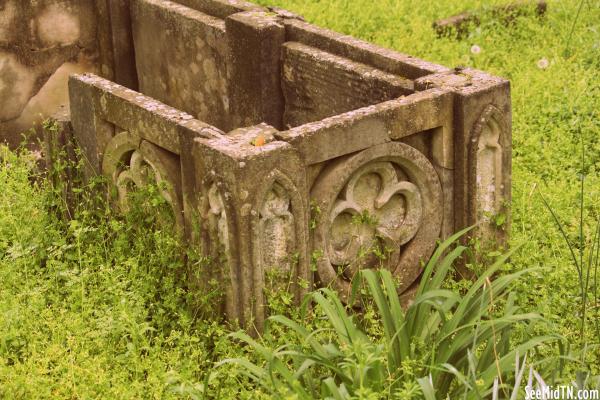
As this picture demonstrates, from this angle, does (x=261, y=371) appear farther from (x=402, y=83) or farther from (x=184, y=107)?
(x=184, y=107)

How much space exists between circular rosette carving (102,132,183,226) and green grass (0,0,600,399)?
0.16 metres

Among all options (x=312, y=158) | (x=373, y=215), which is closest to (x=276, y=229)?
(x=312, y=158)

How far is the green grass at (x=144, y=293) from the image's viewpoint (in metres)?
5.18

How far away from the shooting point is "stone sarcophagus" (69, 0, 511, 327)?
5.37 metres

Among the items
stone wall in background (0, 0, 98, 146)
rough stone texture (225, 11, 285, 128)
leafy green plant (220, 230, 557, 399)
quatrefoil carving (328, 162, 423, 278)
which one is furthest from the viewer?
stone wall in background (0, 0, 98, 146)

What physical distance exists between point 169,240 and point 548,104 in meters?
3.51

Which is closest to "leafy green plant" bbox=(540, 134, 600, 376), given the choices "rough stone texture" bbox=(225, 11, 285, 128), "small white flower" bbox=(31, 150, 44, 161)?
"rough stone texture" bbox=(225, 11, 285, 128)

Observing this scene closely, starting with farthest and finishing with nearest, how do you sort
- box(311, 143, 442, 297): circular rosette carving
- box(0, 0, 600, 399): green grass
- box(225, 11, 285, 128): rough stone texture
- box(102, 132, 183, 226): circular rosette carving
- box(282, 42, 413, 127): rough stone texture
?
1. box(225, 11, 285, 128): rough stone texture
2. box(282, 42, 413, 127): rough stone texture
3. box(102, 132, 183, 226): circular rosette carving
4. box(311, 143, 442, 297): circular rosette carving
5. box(0, 0, 600, 399): green grass

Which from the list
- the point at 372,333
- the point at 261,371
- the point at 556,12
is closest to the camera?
the point at 261,371

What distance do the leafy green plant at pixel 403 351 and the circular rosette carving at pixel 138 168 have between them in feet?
3.40

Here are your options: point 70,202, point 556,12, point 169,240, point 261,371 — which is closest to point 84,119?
point 70,202

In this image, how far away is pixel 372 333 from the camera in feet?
18.0

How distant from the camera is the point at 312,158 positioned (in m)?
5.44

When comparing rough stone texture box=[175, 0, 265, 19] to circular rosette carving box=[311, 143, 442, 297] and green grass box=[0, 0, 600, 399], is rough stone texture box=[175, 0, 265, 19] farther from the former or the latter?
circular rosette carving box=[311, 143, 442, 297]
